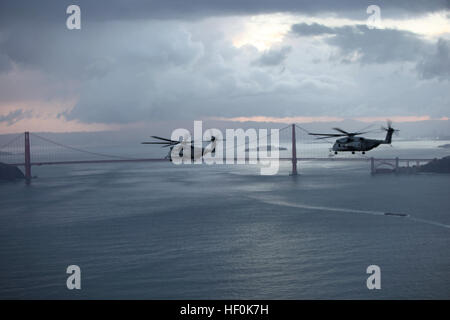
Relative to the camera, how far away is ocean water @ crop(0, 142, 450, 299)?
40250 millimetres

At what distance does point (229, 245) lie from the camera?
5250 centimetres

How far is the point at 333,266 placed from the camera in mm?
43938

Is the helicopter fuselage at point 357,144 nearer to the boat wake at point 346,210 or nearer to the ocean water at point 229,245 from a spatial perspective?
the ocean water at point 229,245

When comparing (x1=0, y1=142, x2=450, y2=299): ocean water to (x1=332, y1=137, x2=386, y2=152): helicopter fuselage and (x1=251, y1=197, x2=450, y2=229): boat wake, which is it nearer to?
(x1=251, y1=197, x2=450, y2=229): boat wake

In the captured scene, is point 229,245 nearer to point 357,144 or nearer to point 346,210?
point 346,210

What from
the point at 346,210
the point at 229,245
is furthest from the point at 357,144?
the point at 346,210

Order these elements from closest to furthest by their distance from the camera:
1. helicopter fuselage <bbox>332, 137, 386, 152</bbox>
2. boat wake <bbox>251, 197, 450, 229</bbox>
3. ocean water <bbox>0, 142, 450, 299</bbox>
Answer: helicopter fuselage <bbox>332, 137, 386, 152</bbox> < ocean water <bbox>0, 142, 450, 299</bbox> < boat wake <bbox>251, 197, 450, 229</bbox>

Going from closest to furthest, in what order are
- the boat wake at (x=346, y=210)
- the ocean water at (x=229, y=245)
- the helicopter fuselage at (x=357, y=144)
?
the helicopter fuselage at (x=357, y=144), the ocean water at (x=229, y=245), the boat wake at (x=346, y=210)

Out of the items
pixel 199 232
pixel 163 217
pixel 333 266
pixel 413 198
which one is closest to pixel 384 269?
pixel 333 266

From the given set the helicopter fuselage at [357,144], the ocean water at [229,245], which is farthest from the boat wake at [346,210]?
the helicopter fuselage at [357,144]

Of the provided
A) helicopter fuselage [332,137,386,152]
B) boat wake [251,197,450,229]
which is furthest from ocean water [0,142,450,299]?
helicopter fuselage [332,137,386,152]

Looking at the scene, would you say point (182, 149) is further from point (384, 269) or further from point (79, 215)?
point (79, 215)

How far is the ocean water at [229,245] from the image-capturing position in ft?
132

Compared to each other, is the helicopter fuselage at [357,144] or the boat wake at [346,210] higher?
the helicopter fuselage at [357,144]
